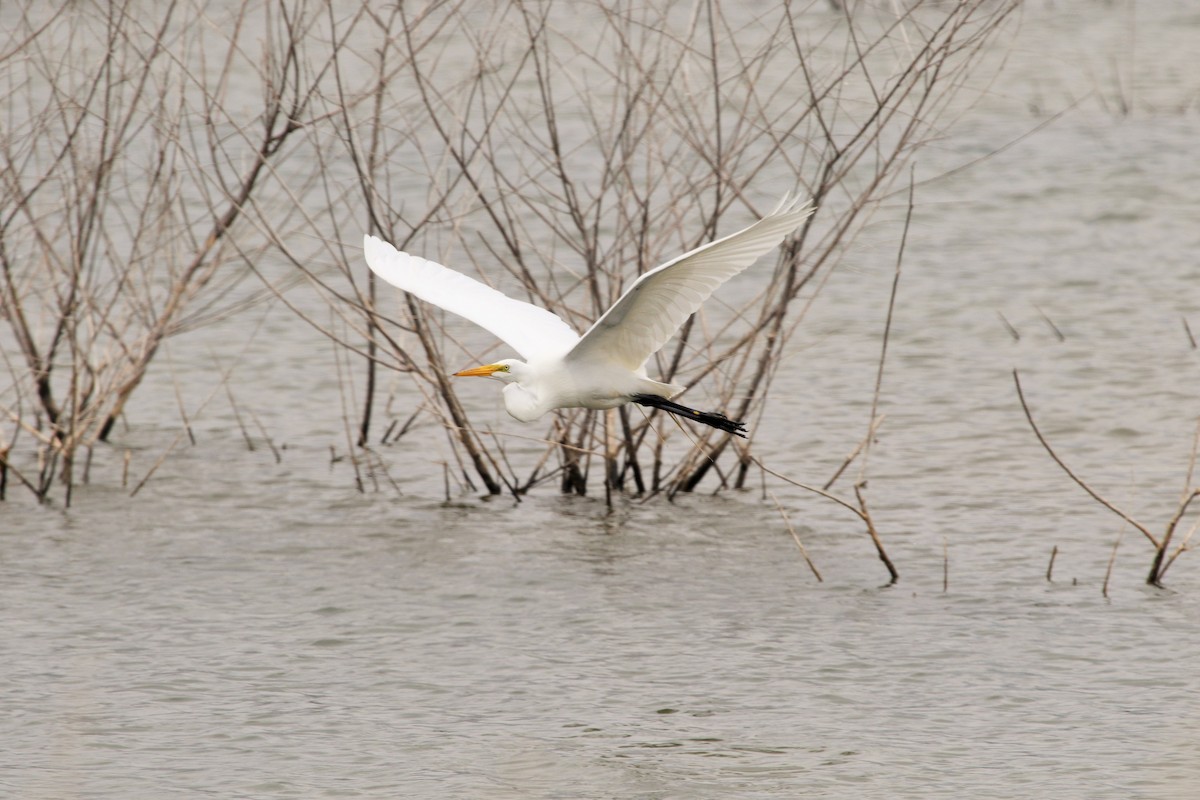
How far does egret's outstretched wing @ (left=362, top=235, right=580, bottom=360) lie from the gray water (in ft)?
3.99

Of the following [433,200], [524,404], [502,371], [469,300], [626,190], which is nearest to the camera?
[524,404]

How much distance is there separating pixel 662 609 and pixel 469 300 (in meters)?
1.59

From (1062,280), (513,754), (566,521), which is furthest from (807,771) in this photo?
(1062,280)

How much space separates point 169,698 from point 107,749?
438 millimetres

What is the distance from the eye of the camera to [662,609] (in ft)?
23.9

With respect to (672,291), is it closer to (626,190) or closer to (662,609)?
(662,609)

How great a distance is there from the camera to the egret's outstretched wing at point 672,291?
5066 mm

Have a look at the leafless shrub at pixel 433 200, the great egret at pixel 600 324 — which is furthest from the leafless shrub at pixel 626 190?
the great egret at pixel 600 324

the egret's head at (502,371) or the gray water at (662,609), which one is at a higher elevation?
the egret's head at (502,371)

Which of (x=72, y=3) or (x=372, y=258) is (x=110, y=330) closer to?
(x=72, y=3)

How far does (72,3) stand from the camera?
25.2ft

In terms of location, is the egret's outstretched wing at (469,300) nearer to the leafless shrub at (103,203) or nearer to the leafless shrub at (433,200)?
the leafless shrub at (433,200)

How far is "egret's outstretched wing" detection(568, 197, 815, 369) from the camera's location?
5.07 meters

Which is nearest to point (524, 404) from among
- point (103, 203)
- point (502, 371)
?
point (502, 371)
